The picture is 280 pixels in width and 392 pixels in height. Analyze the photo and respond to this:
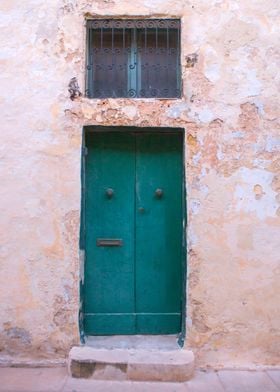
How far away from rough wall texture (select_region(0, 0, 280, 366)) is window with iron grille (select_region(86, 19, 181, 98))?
7.4 inches

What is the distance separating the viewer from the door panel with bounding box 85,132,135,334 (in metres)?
4.49

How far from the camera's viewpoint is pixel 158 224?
4.53 metres

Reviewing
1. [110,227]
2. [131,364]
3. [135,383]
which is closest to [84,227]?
[110,227]

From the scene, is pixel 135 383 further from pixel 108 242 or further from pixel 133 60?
pixel 133 60

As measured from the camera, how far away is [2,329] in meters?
4.21

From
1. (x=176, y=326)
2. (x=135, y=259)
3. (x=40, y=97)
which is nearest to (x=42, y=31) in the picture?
(x=40, y=97)

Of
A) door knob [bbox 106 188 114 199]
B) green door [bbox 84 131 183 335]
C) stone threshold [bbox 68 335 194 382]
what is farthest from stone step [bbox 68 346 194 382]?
door knob [bbox 106 188 114 199]

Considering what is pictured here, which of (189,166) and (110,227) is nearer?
(189,166)

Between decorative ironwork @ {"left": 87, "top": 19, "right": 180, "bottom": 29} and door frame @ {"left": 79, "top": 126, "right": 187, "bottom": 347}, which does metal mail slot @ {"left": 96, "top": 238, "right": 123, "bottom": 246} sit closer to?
door frame @ {"left": 79, "top": 126, "right": 187, "bottom": 347}

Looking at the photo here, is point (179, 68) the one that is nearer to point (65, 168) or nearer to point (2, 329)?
point (65, 168)

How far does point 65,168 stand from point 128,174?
0.65 metres

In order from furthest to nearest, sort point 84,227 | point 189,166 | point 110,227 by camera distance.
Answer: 1. point 110,227
2. point 84,227
3. point 189,166

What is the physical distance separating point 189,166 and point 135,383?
200 centimetres

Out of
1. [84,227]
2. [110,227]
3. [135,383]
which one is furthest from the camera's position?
[110,227]
